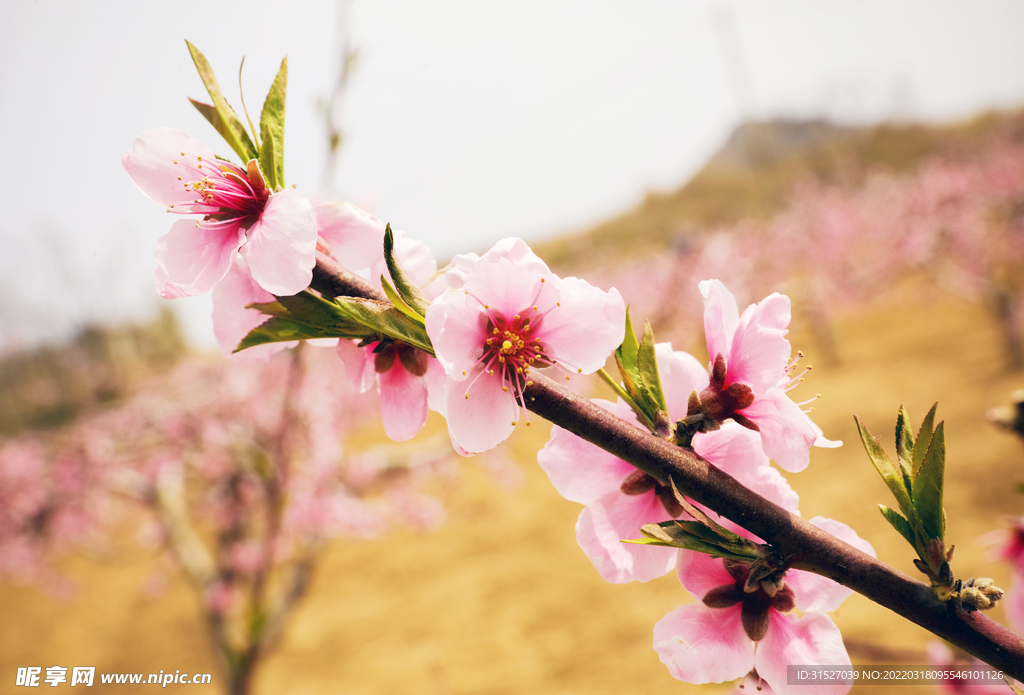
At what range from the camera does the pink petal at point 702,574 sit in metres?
0.42

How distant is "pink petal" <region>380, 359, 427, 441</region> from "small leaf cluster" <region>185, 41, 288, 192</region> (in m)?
0.19

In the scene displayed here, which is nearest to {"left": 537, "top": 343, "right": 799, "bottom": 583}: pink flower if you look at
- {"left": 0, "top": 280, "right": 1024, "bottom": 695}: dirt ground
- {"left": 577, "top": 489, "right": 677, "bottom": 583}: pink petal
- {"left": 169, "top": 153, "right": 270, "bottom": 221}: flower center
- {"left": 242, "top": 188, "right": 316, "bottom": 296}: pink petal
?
{"left": 577, "top": 489, "right": 677, "bottom": 583}: pink petal

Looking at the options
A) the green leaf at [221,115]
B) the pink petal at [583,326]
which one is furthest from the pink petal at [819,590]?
the green leaf at [221,115]

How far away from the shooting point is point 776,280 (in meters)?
7.23

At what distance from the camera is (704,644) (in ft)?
1.34

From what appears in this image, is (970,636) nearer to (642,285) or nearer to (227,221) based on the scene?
(227,221)

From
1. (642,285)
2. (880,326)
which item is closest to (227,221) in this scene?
(642,285)

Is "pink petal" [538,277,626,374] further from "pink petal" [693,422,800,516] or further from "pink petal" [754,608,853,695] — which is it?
"pink petal" [754,608,853,695]

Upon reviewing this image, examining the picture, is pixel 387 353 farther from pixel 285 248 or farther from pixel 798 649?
pixel 798 649

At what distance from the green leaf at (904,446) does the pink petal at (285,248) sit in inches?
17.7

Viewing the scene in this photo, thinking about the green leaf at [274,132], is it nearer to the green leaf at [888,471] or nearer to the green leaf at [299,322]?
the green leaf at [299,322]

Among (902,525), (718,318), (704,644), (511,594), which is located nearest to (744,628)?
(704,644)

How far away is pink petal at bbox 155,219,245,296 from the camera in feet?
1.33

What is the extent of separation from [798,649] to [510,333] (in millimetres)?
335
